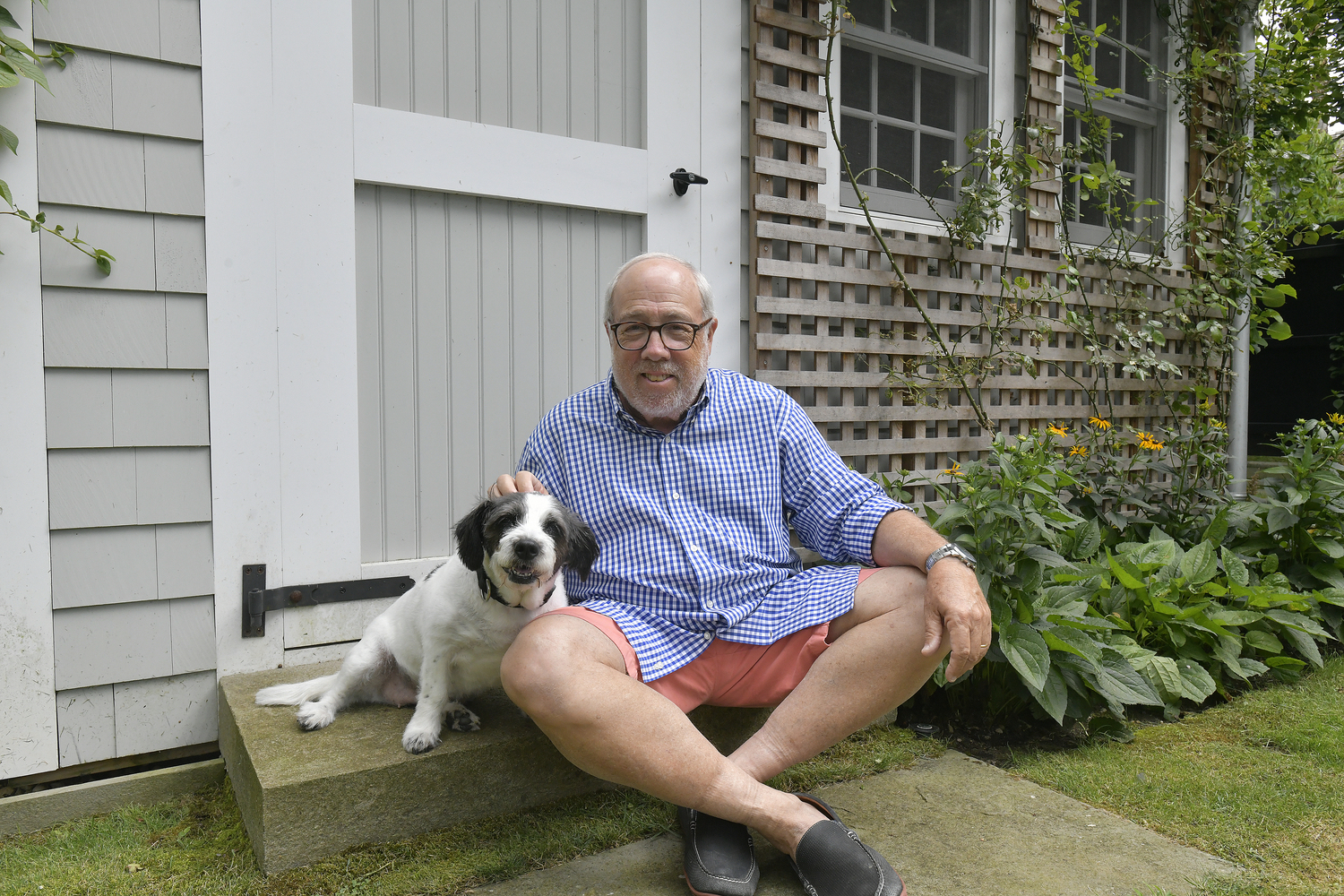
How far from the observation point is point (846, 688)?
1.81 m

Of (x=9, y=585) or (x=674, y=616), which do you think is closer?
(x=674, y=616)

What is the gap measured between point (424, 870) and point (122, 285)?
5.29 feet

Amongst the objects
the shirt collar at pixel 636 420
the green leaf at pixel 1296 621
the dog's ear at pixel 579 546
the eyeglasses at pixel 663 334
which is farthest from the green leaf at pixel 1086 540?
the dog's ear at pixel 579 546

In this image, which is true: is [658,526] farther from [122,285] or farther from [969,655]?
[122,285]

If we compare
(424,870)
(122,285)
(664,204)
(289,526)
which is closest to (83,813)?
(289,526)

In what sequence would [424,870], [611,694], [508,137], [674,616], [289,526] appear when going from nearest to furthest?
[611,694], [424,870], [674,616], [289,526], [508,137]

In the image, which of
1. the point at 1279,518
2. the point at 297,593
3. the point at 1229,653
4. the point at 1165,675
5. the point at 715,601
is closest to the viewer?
the point at 715,601

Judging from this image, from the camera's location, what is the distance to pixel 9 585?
2092 mm

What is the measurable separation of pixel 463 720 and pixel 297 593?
719mm

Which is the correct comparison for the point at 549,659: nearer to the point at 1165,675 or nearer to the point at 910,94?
A: the point at 1165,675

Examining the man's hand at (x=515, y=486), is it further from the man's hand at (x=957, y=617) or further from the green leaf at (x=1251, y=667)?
the green leaf at (x=1251, y=667)

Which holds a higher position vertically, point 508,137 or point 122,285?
point 508,137

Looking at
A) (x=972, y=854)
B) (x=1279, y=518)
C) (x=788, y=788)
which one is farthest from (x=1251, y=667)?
(x=788, y=788)

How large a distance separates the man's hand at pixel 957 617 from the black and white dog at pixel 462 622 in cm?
74
